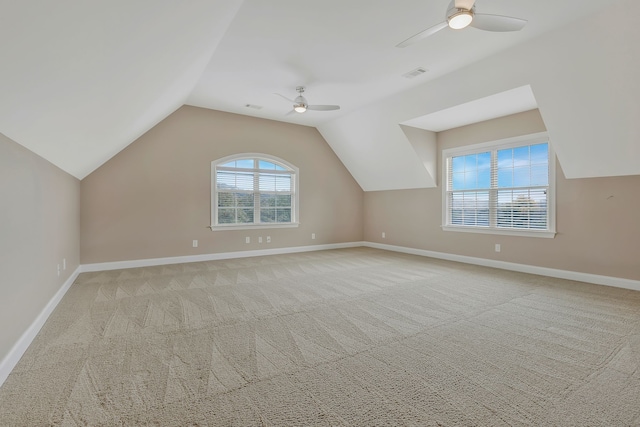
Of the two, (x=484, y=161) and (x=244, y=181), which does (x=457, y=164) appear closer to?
(x=484, y=161)

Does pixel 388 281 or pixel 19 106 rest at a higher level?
pixel 19 106

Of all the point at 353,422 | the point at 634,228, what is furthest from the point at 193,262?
the point at 634,228

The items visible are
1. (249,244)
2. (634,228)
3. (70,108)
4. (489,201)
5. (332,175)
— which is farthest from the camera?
(332,175)

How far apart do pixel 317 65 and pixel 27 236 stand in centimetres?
355

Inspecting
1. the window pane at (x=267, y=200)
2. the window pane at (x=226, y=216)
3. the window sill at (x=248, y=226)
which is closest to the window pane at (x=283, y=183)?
the window pane at (x=267, y=200)

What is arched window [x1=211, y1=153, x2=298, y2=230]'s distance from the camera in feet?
20.2

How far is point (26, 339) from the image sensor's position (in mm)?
2387

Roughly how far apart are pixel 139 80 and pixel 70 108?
0.70 metres

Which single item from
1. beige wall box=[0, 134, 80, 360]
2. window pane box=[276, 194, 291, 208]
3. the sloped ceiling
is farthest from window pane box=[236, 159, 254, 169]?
beige wall box=[0, 134, 80, 360]

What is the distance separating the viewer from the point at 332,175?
25.1 ft

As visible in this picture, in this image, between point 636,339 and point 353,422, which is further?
point 636,339

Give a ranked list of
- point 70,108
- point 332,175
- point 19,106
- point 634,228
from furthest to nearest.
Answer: point 332,175
point 634,228
point 70,108
point 19,106

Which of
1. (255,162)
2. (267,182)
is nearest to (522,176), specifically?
(267,182)

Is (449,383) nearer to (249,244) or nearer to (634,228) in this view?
(634,228)
